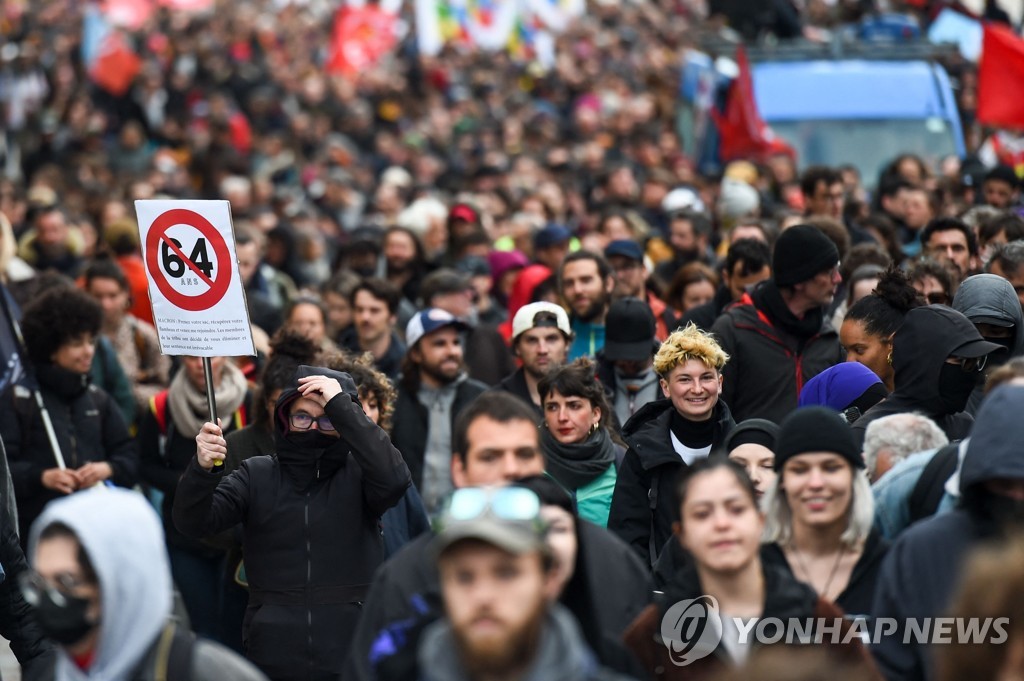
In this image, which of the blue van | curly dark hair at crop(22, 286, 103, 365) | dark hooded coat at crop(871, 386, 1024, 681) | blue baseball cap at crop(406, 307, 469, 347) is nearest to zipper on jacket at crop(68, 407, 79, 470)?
curly dark hair at crop(22, 286, 103, 365)

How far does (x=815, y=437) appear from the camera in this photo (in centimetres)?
520

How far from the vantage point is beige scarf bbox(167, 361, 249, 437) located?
8.81 meters

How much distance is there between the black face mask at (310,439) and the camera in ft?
21.2

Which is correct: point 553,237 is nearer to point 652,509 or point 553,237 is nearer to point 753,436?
point 652,509

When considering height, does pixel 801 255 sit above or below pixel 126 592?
above

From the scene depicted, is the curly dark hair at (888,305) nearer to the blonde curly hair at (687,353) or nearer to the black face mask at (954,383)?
the blonde curly hair at (687,353)

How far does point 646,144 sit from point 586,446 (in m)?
15.0

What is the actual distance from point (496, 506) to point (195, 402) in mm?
5003

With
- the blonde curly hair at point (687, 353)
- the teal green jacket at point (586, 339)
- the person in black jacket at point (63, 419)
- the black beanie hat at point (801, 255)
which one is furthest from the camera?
the teal green jacket at point (586, 339)

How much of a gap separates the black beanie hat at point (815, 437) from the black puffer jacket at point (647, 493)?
63.2 inches

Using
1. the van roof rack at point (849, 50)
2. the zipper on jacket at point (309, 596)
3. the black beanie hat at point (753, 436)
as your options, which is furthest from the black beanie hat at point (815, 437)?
the van roof rack at point (849, 50)

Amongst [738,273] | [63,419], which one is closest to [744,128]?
[738,273]

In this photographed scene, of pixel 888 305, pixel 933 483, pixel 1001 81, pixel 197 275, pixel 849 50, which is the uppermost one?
pixel 849 50

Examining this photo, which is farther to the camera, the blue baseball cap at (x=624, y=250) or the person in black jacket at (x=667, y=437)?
the blue baseball cap at (x=624, y=250)
